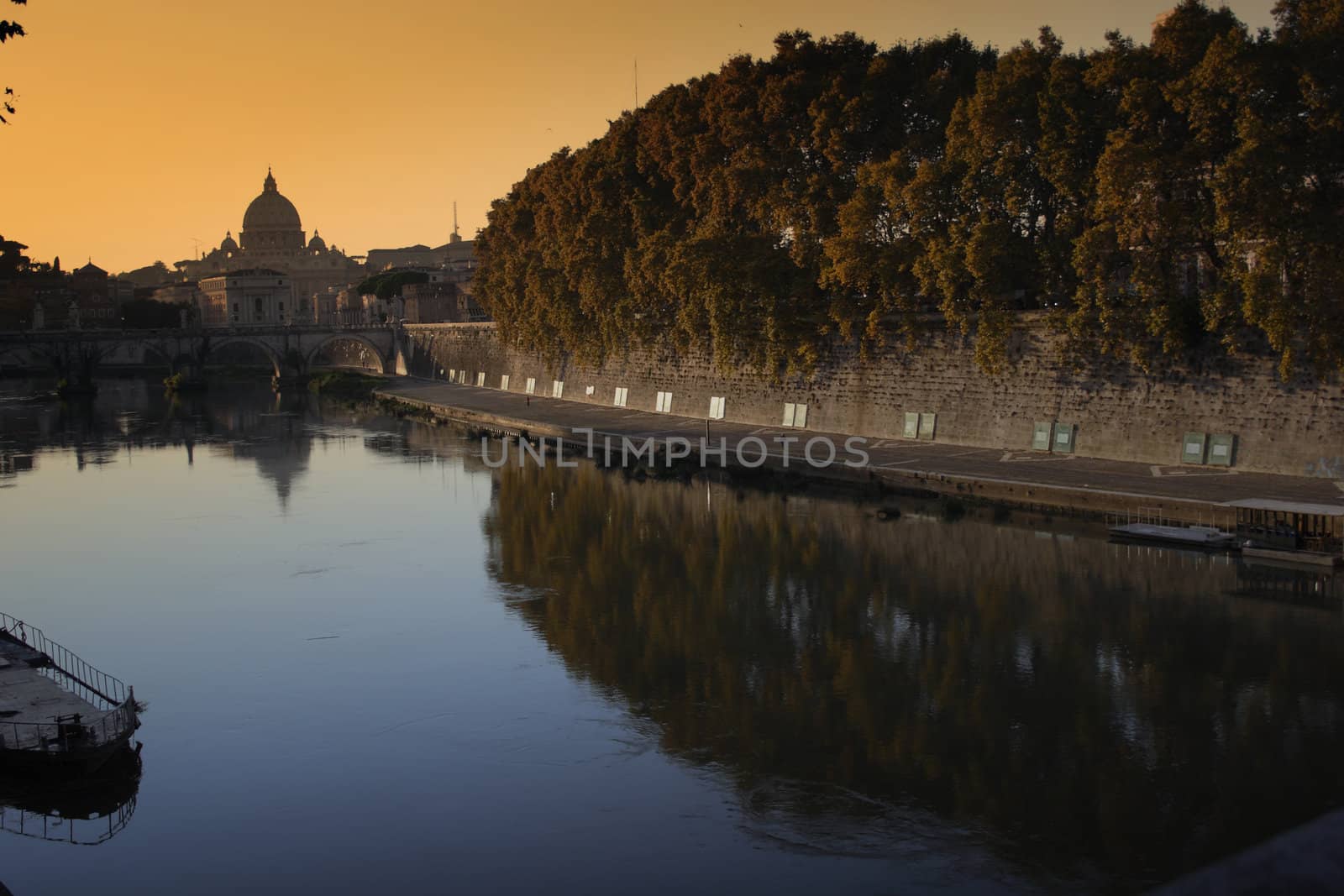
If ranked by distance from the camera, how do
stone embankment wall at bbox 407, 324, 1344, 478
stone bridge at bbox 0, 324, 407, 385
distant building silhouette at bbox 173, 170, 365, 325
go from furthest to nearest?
distant building silhouette at bbox 173, 170, 365, 325
stone bridge at bbox 0, 324, 407, 385
stone embankment wall at bbox 407, 324, 1344, 478

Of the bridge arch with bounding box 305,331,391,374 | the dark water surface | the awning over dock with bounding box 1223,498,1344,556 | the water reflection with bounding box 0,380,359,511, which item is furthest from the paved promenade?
the bridge arch with bounding box 305,331,391,374

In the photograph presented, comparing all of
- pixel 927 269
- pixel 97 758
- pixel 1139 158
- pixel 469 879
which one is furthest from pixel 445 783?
pixel 927 269

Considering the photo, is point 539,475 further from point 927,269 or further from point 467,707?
point 467,707

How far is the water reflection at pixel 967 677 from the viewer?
12.6 metres

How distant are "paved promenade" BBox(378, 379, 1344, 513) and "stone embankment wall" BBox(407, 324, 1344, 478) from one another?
0.46 meters

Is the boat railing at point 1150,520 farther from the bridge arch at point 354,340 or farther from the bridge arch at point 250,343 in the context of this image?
the bridge arch at point 354,340

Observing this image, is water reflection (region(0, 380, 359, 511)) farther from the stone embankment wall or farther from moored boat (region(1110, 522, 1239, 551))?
moored boat (region(1110, 522, 1239, 551))

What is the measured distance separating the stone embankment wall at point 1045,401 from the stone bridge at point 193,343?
41.6 metres

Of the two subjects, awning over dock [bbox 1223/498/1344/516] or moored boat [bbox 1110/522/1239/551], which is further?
moored boat [bbox 1110/522/1239/551]

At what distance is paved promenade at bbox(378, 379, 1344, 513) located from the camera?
80.3 feet

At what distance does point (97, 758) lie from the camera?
14.1 meters

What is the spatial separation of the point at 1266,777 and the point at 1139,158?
1568 centimetres

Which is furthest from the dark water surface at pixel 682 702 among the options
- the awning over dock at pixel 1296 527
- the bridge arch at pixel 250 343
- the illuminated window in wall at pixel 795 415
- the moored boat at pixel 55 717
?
the bridge arch at pixel 250 343

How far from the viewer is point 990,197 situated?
3027 cm
